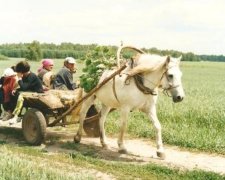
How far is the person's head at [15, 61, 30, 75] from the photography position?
478 inches

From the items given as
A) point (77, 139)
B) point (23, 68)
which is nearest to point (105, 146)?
point (77, 139)

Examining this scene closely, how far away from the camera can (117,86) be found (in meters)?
10.7

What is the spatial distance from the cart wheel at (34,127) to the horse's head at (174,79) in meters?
3.17

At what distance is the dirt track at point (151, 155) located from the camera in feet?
32.5

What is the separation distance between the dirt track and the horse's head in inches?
53.5

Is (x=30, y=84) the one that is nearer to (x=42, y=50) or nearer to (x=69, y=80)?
(x=69, y=80)

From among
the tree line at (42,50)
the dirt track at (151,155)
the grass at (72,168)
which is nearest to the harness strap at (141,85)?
the dirt track at (151,155)

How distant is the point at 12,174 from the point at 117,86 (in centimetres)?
387

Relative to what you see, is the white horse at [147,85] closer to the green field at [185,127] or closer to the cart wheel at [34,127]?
the green field at [185,127]

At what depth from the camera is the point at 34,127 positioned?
38.5 feet

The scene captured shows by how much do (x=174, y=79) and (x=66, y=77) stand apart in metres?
3.76

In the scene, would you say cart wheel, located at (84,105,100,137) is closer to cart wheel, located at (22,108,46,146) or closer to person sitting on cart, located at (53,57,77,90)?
person sitting on cart, located at (53,57,77,90)

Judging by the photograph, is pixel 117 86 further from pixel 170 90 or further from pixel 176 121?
pixel 176 121

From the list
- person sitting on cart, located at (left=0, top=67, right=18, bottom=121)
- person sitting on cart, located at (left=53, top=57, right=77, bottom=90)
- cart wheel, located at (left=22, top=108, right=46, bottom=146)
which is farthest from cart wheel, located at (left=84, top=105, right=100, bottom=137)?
person sitting on cart, located at (left=0, top=67, right=18, bottom=121)
